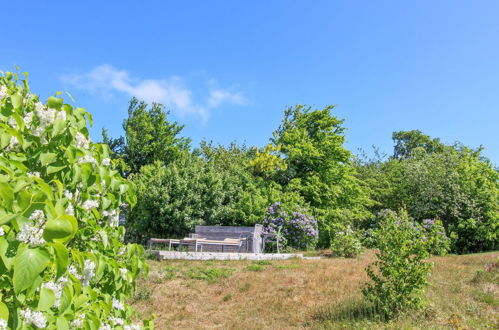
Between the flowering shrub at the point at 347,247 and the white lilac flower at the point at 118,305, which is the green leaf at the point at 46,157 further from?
the flowering shrub at the point at 347,247

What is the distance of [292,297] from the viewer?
8.63 metres

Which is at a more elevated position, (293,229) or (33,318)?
(293,229)

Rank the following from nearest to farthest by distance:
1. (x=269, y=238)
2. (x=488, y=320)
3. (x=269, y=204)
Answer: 1. (x=488, y=320)
2. (x=269, y=238)
3. (x=269, y=204)

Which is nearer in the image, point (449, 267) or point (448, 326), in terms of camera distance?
point (448, 326)

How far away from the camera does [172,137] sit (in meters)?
28.6

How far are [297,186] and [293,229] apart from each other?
4.43 m

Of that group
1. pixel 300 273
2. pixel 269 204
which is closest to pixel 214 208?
pixel 269 204

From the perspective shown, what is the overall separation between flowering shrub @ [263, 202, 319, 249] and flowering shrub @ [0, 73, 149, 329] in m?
15.1

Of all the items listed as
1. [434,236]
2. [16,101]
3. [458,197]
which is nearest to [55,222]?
[16,101]

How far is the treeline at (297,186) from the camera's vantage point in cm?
1888

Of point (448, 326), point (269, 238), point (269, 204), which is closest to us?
point (448, 326)

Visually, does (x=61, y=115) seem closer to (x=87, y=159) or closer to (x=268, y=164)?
(x=87, y=159)

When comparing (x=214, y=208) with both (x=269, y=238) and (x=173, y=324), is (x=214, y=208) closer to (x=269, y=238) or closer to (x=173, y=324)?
(x=269, y=238)

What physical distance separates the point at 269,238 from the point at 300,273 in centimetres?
743
